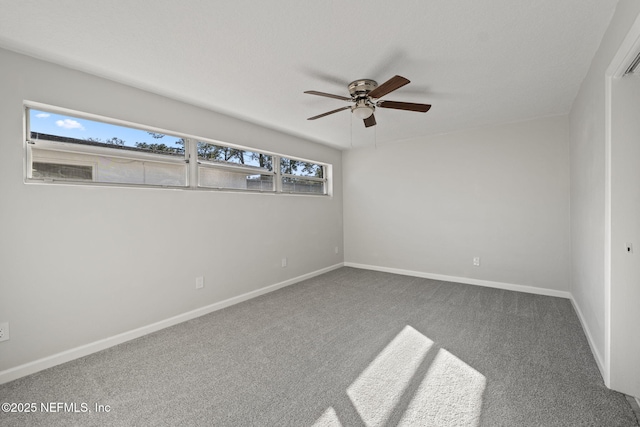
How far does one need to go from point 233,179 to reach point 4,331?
2.37 meters

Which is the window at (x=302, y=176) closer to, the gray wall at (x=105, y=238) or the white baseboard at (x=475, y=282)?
the gray wall at (x=105, y=238)

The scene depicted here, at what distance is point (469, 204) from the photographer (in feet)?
13.7

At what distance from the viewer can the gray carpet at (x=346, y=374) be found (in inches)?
61.6

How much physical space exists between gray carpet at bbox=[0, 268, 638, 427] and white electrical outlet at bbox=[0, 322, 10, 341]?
321mm

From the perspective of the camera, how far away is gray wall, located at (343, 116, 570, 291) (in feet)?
11.8

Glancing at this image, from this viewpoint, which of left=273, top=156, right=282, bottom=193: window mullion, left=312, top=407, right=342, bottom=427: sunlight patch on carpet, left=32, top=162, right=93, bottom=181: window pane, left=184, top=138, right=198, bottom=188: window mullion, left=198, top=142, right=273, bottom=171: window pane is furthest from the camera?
left=273, top=156, right=282, bottom=193: window mullion

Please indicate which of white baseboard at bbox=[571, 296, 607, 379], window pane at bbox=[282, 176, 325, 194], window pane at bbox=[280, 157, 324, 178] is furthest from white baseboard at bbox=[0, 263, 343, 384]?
white baseboard at bbox=[571, 296, 607, 379]

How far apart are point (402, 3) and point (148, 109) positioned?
8.17ft

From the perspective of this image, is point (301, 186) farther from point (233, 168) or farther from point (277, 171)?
point (233, 168)

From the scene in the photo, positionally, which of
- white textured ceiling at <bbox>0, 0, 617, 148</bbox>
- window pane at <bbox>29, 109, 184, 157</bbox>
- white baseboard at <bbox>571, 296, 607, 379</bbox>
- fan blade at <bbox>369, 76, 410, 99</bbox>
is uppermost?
white textured ceiling at <bbox>0, 0, 617, 148</bbox>

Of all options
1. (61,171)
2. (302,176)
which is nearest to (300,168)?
(302,176)

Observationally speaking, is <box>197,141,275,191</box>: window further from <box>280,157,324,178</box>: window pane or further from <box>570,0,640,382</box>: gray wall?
<box>570,0,640,382</box>: gray wall

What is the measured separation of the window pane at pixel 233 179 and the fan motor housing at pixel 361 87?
189 cm

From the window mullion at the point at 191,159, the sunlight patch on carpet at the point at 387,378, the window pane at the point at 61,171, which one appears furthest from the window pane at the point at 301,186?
the sunlight patch on carpet at the point at 387,378
